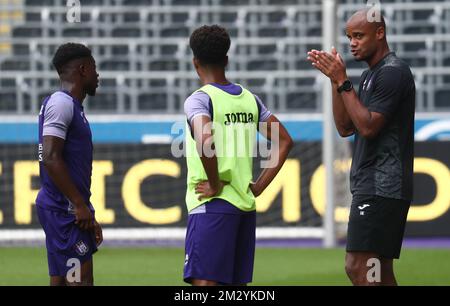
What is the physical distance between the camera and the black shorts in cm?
556

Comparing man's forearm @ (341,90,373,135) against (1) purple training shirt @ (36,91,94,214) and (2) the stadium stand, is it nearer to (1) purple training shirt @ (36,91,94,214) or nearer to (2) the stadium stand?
(1) purple training shirt @ (36,91,94,214)

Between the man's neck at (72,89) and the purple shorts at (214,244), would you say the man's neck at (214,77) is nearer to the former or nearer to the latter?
the purple shorts at (214,244)

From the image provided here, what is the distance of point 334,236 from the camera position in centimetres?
1247

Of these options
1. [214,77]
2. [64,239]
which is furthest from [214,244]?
[64,239]

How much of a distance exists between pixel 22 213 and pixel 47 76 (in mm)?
1985

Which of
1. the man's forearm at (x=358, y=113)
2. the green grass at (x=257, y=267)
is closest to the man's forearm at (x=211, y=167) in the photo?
the man's forearm at (x=358, y=113)

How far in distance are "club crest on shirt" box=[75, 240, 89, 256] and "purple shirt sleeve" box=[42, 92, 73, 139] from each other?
555 millimetres

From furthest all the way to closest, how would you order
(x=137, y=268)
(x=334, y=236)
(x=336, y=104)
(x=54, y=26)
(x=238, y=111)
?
(x=54, y=26) → (x=334, y=236) → (x=137, y=268) → (x=336, y=104) → (x=238, y=111)

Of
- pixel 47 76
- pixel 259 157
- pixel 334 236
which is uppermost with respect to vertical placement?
pixel 47 76

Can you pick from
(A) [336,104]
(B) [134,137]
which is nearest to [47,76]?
(B) [134,137]

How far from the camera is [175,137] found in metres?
12.7

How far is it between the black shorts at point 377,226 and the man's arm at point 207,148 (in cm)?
87

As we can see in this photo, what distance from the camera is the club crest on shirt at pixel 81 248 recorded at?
563cm
